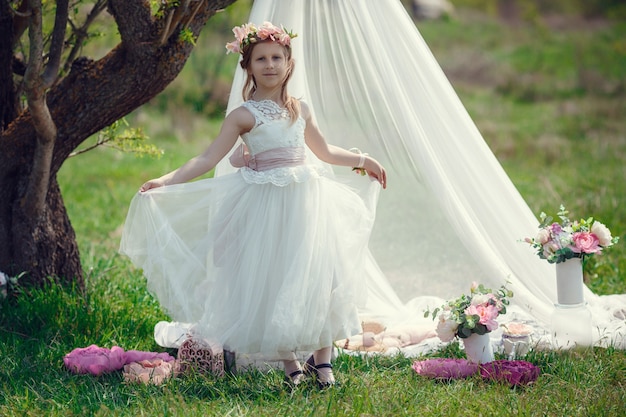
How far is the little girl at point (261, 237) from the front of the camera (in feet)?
11.7

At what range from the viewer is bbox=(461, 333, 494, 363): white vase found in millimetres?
3840

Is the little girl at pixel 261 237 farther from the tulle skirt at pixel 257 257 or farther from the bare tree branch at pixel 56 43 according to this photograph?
the bare tree branch at pixel 56 43

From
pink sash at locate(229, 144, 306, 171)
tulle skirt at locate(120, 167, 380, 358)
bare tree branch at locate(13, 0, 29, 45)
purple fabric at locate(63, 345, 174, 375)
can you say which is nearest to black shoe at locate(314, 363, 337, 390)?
tulle skirt at locate(120, 167, 380, 358)

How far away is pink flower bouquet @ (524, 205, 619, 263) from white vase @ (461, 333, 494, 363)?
0.52 m

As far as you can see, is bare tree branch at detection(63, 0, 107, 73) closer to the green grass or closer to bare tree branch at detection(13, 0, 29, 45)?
bare tree branch at detection(13, 0, 29, 45)

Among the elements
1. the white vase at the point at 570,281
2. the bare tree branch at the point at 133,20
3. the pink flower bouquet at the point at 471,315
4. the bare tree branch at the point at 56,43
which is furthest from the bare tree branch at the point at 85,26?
the white vase at the point at 570,281

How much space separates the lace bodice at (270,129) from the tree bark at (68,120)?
2.56 ft

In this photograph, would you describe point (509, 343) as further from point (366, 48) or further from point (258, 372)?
point (366, 48)

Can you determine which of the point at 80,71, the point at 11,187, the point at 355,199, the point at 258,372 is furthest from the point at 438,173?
the point at 11,187

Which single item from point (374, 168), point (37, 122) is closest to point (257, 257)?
point (374, 168)

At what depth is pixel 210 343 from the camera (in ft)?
12.2

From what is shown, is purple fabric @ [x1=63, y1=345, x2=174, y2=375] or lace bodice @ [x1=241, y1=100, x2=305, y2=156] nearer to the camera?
lace bodice @ [x1=241, y1=100, x2=305, y2=156]

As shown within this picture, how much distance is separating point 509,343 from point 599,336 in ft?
1.58

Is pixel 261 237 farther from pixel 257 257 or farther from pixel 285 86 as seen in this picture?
pixel 285 86
